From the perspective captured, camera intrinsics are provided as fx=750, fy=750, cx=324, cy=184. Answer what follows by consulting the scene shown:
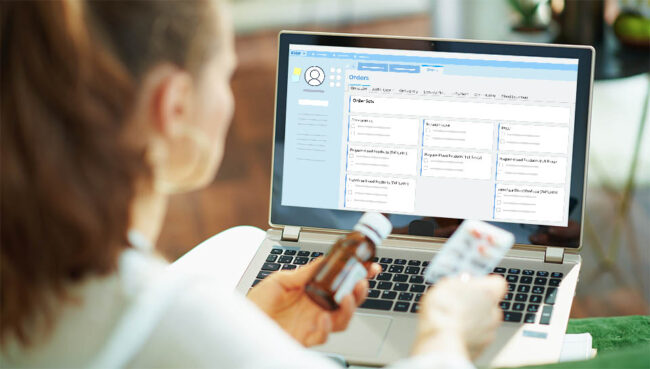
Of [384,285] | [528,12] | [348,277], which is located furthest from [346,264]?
[528,12]

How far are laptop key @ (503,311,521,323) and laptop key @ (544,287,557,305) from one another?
48mm

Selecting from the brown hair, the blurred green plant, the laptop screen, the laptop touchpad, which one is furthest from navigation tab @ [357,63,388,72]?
the blurred green plant

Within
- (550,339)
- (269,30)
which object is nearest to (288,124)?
(550,339)

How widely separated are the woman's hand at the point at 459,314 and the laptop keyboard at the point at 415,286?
12 centimetres

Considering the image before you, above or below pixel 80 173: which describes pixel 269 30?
above

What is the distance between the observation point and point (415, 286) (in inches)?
39.3

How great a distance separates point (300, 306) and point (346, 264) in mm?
83

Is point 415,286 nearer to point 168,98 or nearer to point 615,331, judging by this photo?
point 615,331

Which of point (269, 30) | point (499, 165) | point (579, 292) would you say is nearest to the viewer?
point (499, 165)

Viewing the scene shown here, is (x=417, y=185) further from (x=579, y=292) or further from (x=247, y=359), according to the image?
(x=579, y=292)

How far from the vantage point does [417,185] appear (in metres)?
1.05

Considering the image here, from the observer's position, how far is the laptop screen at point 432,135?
3.31 ft

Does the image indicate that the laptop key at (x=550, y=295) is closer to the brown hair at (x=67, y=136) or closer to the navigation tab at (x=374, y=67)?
the navigation tab at (x=374, y=67)

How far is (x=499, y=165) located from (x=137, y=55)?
586mm
